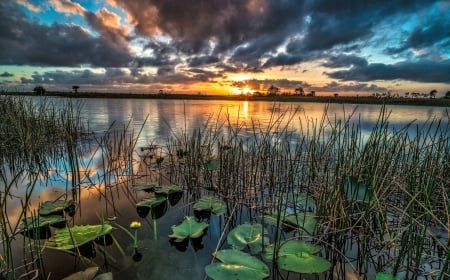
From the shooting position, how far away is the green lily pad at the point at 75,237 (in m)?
2.67

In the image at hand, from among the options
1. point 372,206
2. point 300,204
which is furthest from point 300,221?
point 372,206

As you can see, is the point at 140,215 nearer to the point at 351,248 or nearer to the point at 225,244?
the point at 225,244

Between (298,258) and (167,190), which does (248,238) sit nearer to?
(298,258)

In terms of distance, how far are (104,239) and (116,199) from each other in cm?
168

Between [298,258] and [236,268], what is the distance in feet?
2.14

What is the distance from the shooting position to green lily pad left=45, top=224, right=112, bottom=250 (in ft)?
8.76

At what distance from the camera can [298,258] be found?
97.8 inches

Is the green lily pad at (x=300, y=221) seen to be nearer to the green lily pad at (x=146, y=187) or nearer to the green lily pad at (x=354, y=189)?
the green lily pad at (x=354, y=189)

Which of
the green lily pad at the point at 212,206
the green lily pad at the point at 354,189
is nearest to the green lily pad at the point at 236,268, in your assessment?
the green lily pad at the point at 212,206

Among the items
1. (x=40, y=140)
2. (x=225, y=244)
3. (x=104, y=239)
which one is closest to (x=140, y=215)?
(x=104, y=239)

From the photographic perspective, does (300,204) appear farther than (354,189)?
Yes

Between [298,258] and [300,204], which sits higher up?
[298,258]

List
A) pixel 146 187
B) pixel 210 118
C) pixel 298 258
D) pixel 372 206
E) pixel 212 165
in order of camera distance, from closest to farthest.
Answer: pixel 298 258, pixel 372 206, pixel 146 187, pixel 212 165, pixel 210 118

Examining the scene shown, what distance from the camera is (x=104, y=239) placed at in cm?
293
